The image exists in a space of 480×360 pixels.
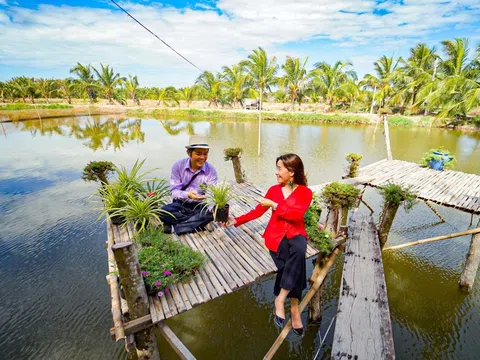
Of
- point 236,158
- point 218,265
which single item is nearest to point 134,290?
point 218,265

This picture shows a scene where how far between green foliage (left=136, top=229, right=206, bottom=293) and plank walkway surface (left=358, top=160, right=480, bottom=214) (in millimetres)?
4536

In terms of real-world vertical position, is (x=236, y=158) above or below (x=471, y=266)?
above

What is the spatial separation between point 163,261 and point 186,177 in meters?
1.54

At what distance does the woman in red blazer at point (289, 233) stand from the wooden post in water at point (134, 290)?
4.59ft

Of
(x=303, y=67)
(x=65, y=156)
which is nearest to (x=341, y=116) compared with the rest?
(x=303, y=67)

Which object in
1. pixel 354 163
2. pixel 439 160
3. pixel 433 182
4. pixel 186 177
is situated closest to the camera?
pixel 186 177

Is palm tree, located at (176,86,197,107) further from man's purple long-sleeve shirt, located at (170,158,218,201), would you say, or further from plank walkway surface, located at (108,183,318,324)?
plank walkway surface, located at (108,183,318,324)

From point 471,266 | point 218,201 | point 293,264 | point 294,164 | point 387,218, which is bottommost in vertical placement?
point 471,266

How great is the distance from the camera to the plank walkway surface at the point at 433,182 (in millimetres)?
5277

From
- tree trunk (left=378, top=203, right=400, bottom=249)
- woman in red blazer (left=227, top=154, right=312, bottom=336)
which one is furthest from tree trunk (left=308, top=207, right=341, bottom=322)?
woman in red blazer (left=227, top=154, right=312, bottom=336)

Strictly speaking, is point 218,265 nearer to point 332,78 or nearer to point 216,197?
point 216,197

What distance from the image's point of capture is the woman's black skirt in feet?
8.46

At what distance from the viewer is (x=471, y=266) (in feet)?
15.0

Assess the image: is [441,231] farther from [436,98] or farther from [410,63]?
[410,63]
